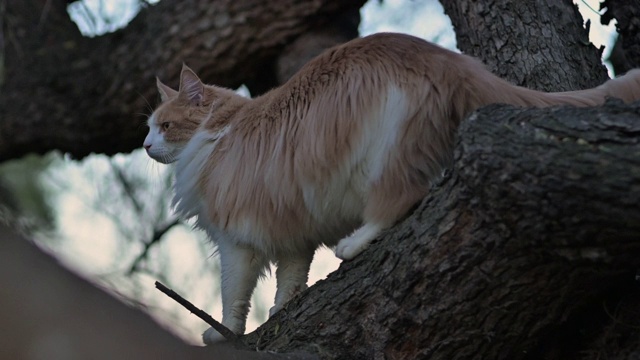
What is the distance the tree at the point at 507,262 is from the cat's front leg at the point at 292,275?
1.51ft

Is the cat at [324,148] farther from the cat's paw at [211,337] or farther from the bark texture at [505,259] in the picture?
the bark texture at [505,259]

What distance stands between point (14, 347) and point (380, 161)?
1901 millimetres

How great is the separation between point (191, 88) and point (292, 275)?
1040mm

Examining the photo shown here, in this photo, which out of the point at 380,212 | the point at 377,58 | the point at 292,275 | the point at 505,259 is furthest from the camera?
the point at 292,275

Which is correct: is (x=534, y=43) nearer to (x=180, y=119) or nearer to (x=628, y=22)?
(x=628, y=22)

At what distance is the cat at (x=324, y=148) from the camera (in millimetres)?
3035

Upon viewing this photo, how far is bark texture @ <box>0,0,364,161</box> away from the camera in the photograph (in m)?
5.27

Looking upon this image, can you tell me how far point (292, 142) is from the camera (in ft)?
11.2

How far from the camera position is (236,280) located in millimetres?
3793

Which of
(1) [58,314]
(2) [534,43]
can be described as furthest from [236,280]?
(1) [58,314]

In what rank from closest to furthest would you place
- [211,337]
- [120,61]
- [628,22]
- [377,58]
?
1. [377,58]
2. [211,337]
3. [628,22]
4. [120,61]

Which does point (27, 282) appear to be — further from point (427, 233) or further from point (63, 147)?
point (63, 147)

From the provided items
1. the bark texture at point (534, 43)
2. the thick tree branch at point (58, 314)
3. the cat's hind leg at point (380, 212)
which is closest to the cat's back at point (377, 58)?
the cat's hind leg at point (380, 212)

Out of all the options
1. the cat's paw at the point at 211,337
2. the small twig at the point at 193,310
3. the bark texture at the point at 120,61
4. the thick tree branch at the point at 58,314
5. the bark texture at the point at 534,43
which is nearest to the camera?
the thick tree branch at the point at 58,314
